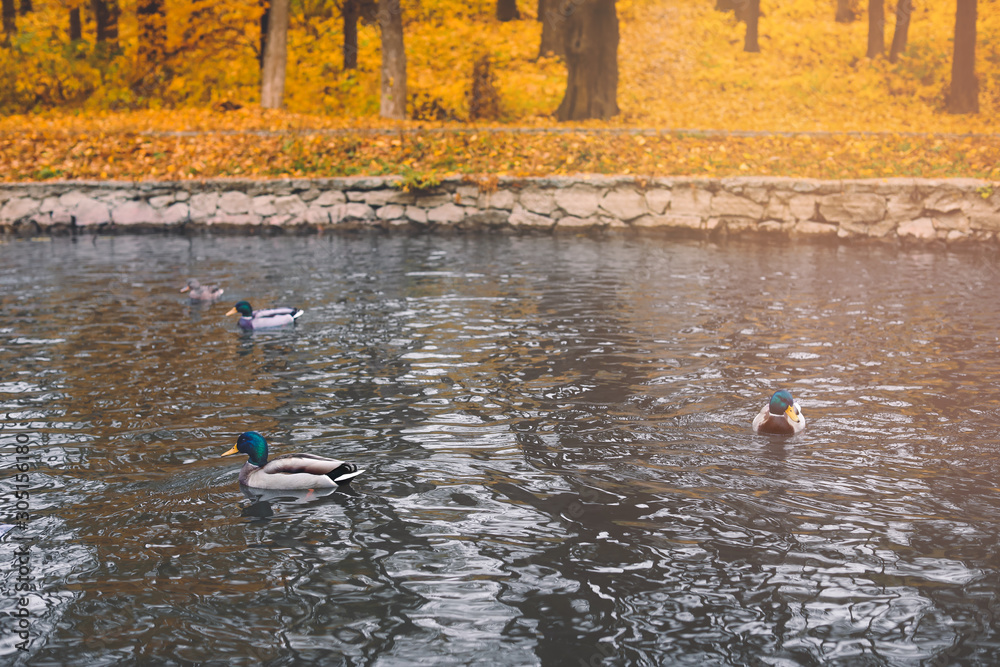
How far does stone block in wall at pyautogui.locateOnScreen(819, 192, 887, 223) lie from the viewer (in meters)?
15.3

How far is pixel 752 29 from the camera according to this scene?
27.6 m

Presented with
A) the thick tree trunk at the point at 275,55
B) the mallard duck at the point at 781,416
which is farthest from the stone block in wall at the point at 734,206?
the thick tree trunk at the point at 275,55

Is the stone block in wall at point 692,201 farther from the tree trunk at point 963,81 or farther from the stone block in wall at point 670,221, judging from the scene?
the tree trunk at point 963,81

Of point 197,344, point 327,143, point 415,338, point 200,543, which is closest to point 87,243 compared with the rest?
point 327,143

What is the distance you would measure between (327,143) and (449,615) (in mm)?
15582

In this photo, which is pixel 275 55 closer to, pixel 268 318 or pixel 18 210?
pixel 18 210

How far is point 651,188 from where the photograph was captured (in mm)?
16047

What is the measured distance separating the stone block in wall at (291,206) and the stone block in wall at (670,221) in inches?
254

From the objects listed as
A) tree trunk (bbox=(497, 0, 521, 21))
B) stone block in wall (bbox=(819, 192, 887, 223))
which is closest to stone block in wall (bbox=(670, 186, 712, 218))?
stone block in wall (bbox=(819, 192, 887, 223))

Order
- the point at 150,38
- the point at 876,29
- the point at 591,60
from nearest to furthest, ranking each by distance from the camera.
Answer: the point at 591,60, the point at 150,38, the point at 876,29

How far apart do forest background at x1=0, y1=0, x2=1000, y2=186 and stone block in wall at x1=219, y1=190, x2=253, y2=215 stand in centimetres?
86

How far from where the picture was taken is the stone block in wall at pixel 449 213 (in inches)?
651

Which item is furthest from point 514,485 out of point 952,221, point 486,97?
point 486,97

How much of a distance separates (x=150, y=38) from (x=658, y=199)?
616 inches
